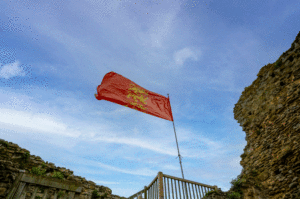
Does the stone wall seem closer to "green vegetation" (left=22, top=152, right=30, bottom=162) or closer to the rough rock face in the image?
"green vegetation" (left=22, top=152, right=30, bottom=162)

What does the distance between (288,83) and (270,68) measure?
1426 mm

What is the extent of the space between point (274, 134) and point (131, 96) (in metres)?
6.44

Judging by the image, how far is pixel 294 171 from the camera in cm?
547

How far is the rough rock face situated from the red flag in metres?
3.96

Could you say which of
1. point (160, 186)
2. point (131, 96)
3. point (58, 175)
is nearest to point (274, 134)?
point (160, 186)

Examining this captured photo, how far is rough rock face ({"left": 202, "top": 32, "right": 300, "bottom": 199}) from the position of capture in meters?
5.67

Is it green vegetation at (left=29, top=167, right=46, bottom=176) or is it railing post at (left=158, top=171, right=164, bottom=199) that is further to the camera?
railing post at (left=158, top=171, right=164, bottom=199)

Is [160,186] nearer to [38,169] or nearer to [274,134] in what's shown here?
[38,169]

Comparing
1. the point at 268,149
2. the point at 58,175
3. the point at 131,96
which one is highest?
the point at 131,96

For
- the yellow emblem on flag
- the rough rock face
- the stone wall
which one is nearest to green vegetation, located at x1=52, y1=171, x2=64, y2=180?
the stone wall

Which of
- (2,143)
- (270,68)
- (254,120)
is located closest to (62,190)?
(2,143)

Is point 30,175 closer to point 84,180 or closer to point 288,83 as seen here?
point 84,180

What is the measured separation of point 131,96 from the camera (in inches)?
353

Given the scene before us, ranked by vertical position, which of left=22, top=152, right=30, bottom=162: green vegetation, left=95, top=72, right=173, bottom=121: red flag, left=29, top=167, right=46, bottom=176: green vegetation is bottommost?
left=29, top=167, right=46, bottom=176: green vegetation
